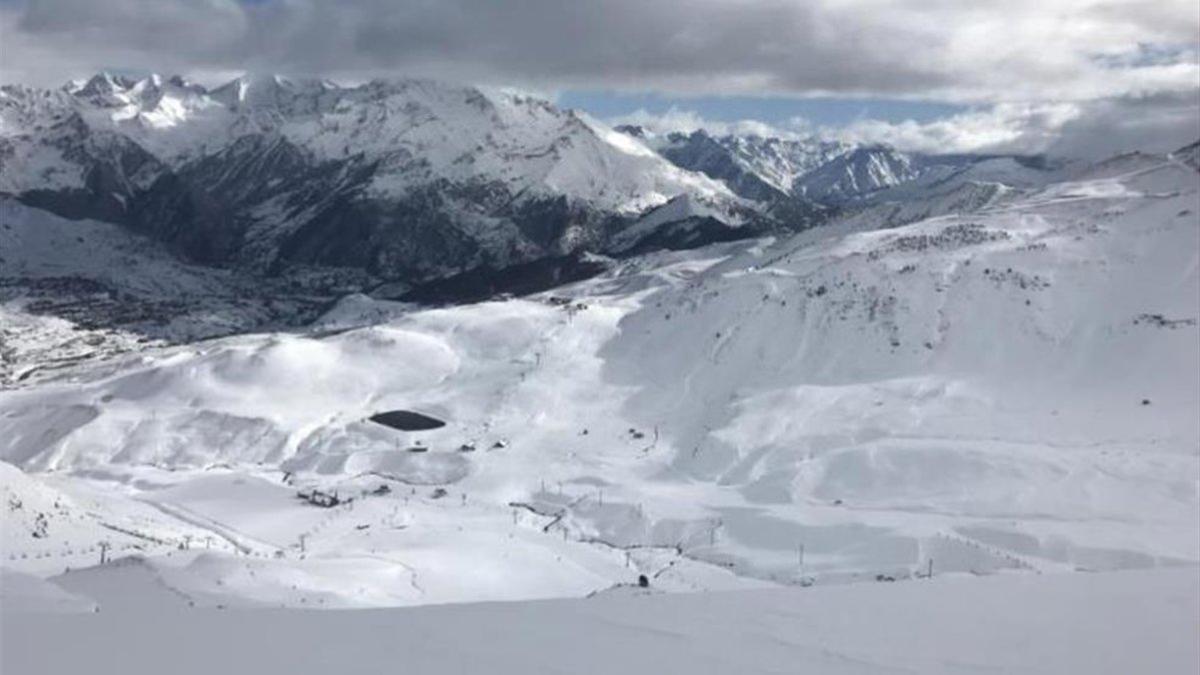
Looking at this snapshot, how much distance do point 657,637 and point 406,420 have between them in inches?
3771

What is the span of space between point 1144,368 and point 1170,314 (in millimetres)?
12140

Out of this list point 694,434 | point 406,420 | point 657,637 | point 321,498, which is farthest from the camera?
point 406,420

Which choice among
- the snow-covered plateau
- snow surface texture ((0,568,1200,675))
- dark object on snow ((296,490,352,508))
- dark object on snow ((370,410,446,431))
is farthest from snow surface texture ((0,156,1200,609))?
snow surface texture ((0,568,1200,675))

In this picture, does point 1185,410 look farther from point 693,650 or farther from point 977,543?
point 693,650

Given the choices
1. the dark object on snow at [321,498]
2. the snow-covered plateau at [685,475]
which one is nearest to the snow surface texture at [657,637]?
the snow-covered plateau at [685,475]

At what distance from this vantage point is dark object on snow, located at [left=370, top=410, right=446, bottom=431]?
10925 centimetres

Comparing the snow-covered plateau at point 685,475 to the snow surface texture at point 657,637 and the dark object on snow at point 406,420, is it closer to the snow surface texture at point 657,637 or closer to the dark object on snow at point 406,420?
the snow surface texture at point 657,637

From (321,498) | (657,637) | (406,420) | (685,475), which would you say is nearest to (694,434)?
(685,475)

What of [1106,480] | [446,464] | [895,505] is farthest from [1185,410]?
[446,464]

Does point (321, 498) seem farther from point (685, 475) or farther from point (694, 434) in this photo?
point (694, 434)

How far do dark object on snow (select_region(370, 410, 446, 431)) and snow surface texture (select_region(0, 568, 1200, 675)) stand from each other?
292 ft

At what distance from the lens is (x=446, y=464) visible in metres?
96.9

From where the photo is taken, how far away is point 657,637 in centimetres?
1691

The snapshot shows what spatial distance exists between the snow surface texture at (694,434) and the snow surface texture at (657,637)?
17.7 m
